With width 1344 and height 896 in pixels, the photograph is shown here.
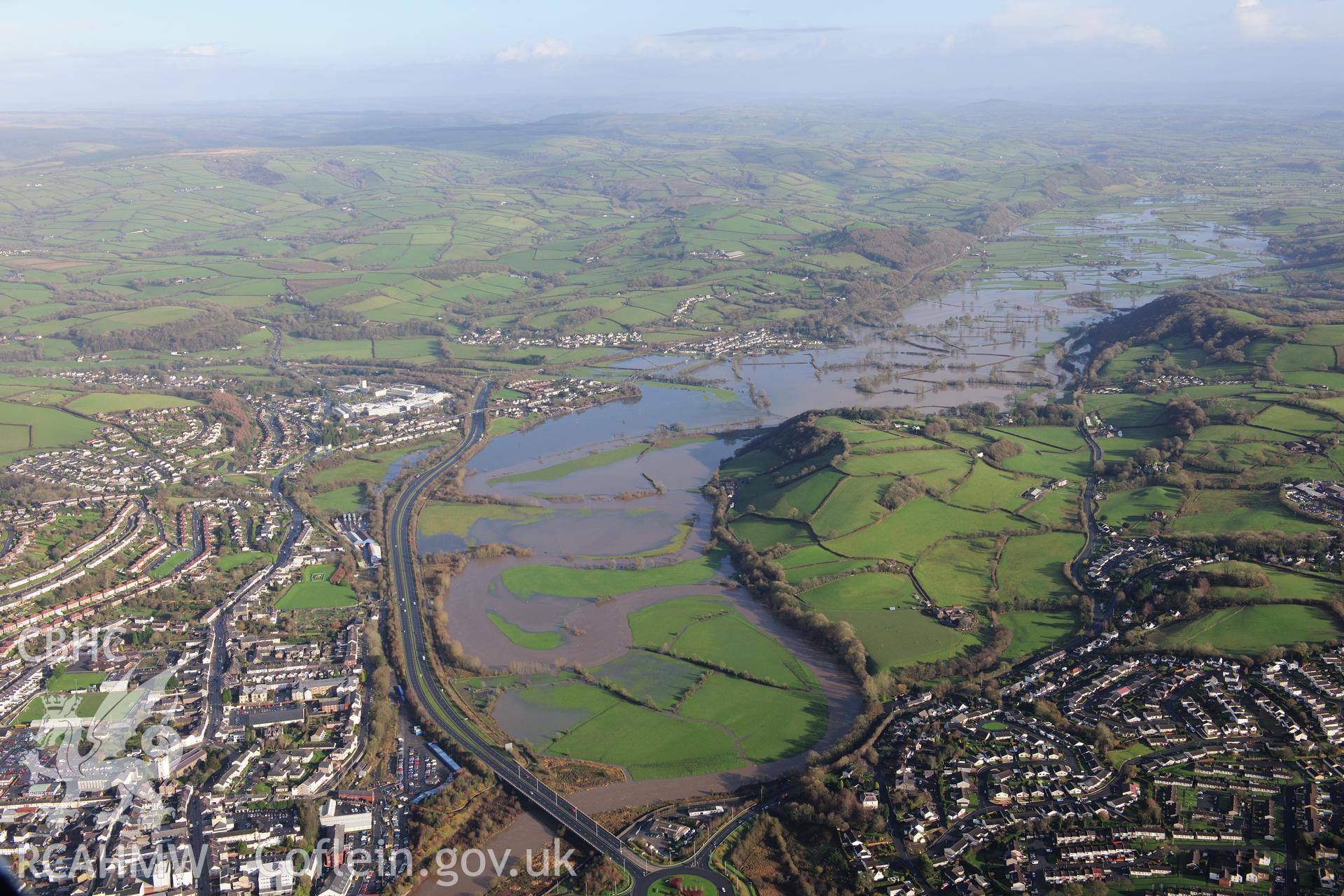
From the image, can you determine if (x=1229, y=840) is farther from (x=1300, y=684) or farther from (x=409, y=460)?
(x=409, y=460)

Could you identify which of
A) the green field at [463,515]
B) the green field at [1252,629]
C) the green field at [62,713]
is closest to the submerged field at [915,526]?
the green field at [1252,629]

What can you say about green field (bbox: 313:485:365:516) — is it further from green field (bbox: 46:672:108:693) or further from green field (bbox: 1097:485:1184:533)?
green field (bbox: 1097:485:1184:533)

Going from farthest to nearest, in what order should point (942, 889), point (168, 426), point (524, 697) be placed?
1. point (168, 426)
2. point (524, 697)
3. point (942, 889)

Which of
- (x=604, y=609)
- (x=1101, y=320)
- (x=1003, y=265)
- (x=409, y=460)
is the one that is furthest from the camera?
(x=1003, y=265)

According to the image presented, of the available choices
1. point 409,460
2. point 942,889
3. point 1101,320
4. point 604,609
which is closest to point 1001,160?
point 1101,320

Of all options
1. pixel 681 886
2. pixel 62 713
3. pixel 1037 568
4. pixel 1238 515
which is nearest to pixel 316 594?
pixel 62 713

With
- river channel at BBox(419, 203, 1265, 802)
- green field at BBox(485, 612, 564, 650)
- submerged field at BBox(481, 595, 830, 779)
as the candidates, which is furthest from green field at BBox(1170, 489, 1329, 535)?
green field at BBox(485, 612, 564, 650)

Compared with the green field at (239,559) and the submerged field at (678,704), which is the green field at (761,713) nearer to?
the submerged field at (678,704)
